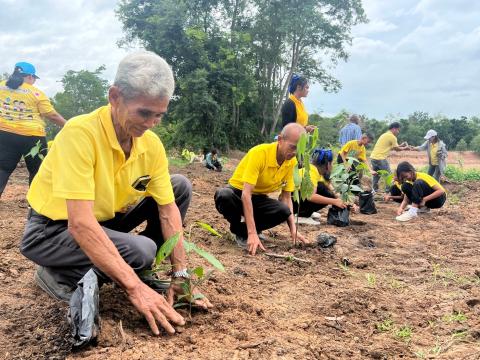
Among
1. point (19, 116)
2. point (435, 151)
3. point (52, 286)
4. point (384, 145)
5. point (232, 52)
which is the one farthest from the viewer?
point (232, 52)

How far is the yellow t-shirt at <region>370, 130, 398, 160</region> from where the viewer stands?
7594 mm

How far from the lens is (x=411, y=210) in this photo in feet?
17.5

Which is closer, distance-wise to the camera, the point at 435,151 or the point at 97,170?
the point at 97,170

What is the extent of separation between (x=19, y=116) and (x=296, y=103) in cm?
260

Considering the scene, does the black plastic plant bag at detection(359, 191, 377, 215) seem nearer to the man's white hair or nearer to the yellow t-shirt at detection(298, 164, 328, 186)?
the yellow t-shirt at detection(298, 164, 328, 186)

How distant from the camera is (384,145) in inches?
302

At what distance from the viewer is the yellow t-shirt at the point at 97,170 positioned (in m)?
1.60

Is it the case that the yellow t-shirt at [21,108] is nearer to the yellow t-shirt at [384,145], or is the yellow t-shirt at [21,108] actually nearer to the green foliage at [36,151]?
the green foliage at [36,151]

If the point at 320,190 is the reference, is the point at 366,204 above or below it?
below

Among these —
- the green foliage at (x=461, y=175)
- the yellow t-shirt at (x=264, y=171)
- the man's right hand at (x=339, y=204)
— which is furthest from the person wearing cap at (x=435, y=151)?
the yellow t-shirt at (x=264, y=171)

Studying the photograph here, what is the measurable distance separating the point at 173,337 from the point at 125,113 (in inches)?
33.4

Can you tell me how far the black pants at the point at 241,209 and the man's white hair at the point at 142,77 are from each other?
69.6 inches

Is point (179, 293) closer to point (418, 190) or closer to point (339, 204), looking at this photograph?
point (339, 204)

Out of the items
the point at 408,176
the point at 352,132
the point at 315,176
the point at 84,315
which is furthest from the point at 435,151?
the point at 84,315
